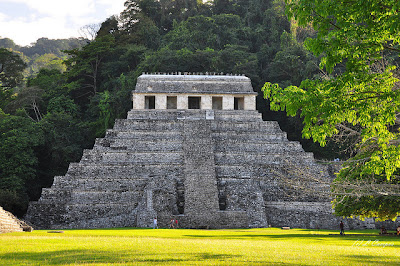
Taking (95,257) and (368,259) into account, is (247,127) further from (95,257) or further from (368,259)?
(95,257)

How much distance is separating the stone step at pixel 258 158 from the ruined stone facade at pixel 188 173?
0.05 meters

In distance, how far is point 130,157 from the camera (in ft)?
91.4

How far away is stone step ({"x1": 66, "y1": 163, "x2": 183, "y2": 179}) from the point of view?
26172mm

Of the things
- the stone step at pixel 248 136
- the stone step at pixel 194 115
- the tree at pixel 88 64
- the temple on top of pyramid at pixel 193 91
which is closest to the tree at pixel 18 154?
the stone step at pixel 194 115

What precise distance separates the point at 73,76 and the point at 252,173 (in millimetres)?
22687

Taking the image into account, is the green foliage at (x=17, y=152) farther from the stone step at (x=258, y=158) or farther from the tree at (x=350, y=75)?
the tree at (x=350, y=75)

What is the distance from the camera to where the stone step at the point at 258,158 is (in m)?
27.5

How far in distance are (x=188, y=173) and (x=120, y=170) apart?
11.1 ft

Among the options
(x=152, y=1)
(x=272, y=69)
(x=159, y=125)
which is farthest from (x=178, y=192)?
(x=152, y=1)

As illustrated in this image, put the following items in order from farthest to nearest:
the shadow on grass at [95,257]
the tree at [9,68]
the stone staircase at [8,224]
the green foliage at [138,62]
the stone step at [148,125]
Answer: the tree at [9,68] → the green foliage at [138,62] → the stone step at [148,125] → the stone staircase at [8,224] → the shadow on grass at [95,257]

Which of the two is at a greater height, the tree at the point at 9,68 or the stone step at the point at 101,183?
the tree at the point at 9,68

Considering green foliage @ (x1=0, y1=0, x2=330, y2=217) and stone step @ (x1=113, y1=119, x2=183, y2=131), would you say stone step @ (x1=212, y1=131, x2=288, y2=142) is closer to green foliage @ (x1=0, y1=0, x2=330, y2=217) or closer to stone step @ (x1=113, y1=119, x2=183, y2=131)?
stone step @ (x1=113, y1=119, x2=183, y2=131)

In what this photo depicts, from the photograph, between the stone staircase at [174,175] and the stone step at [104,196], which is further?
the stone step at [104,196]

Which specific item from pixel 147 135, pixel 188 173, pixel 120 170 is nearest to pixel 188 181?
pixel 188 173
